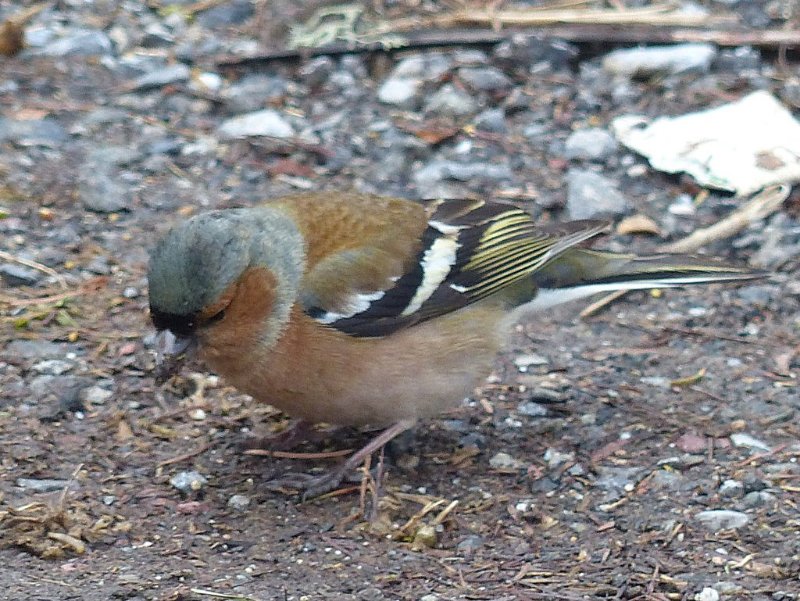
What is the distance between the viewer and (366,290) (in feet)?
12.6

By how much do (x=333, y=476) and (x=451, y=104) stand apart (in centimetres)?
275

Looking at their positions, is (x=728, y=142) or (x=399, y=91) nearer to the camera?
(x=728, y=142)

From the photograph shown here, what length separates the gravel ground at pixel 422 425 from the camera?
11.2 ft

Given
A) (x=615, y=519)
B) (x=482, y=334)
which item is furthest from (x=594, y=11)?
(x=615, y=519)

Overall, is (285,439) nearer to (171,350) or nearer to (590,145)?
(171,350)

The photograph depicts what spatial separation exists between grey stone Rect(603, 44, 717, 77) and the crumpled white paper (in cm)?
39

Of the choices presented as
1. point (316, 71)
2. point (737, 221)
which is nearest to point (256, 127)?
point (316, 71)

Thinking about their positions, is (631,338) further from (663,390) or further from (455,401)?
(455,401)

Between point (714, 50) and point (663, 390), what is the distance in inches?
105

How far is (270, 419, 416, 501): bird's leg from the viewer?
3.81 meters

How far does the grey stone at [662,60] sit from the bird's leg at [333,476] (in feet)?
9.99

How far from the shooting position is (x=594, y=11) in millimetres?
6754

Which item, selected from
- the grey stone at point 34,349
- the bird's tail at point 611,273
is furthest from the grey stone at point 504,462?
the grey stone at point 34,349

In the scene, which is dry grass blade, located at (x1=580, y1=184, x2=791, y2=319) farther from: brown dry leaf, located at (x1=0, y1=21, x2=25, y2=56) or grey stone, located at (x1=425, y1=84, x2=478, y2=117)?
brown dry leaf, located at (x1=0, y1=21, x2=25, y2=56)
